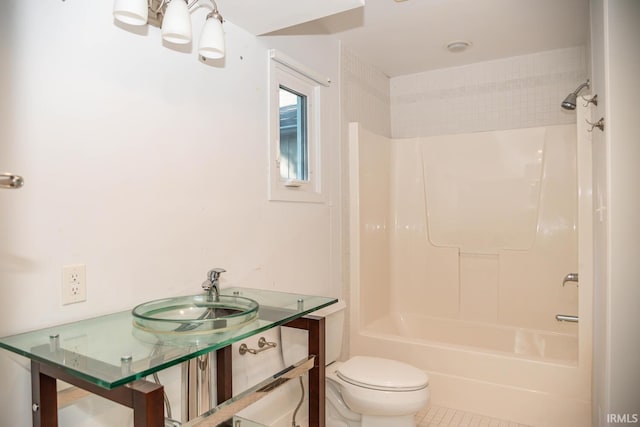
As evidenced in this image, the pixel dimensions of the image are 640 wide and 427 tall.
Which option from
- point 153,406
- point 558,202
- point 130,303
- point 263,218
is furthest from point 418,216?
point 153,406

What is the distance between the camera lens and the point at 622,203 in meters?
1.52

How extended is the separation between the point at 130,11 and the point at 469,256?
2785mm

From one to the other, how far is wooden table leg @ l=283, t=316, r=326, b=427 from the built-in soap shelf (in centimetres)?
3

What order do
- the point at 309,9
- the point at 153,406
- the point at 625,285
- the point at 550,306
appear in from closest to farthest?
the point at 153,406 → the point at 625,285 → the point at 309,9 → the point at 550,306

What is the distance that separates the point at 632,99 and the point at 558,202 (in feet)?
5.25

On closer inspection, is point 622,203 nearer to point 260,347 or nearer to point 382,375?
point 382,375

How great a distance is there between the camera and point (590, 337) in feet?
7.48

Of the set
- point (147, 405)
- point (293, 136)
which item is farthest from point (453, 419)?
point (147, 405)

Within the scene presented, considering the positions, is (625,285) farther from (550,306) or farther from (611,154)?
(550,306)

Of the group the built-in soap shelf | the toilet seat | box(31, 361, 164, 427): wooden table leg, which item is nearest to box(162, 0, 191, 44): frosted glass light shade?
box(31, 361, 164, 427): wooden table leg

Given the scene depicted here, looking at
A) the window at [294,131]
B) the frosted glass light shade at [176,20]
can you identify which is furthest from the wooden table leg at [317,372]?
the frosted glass light shade at [176,20]

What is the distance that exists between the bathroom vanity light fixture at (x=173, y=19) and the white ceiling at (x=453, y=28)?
726 mm

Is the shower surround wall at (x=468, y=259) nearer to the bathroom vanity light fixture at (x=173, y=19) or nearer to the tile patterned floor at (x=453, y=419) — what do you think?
the tile patterned floor at (x=453, y=419)

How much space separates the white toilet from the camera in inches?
77.4
